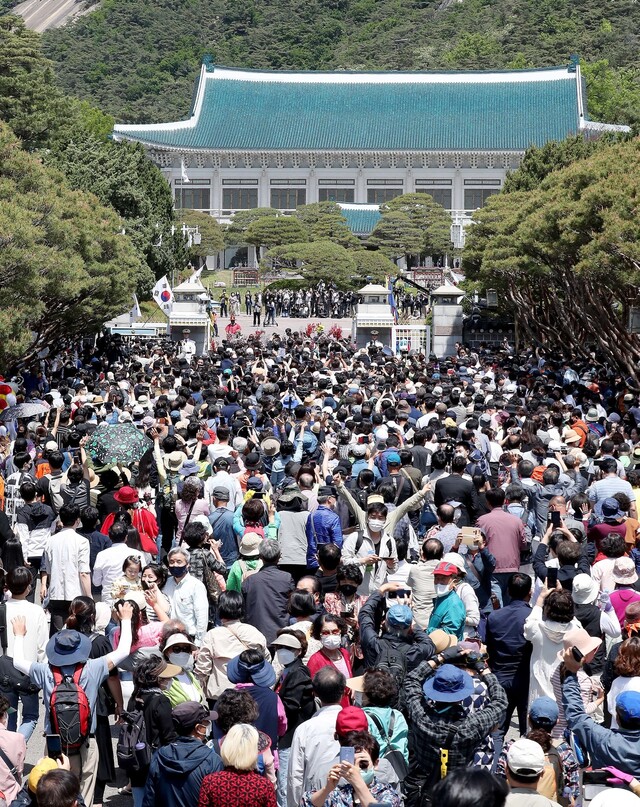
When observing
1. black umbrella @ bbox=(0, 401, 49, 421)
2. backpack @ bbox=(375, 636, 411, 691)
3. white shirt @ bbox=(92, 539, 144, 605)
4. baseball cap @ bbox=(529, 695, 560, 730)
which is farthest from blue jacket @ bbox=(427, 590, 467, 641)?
black umbrella @ bbox=(0, 401, 49, 421)

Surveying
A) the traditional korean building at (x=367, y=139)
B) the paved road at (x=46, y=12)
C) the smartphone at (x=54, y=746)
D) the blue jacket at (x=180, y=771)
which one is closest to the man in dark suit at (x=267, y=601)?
the smartphone at (x=54, y=746)

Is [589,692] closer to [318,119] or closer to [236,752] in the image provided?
[236,752]

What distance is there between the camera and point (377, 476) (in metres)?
12.6

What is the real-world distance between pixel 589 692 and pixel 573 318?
27.7m

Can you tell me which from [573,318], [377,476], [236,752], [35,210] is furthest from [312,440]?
[573,318]

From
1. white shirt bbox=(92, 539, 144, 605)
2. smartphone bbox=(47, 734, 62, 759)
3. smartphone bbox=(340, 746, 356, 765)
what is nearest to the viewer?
smartphone bbox=(340, 746, 356, 765)

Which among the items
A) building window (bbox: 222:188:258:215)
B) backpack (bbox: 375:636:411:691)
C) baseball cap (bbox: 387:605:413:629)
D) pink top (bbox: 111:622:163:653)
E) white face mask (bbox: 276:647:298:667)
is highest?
baseball cap (bbox: 387:605:413:629)

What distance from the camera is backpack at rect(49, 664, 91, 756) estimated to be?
21.9 ft

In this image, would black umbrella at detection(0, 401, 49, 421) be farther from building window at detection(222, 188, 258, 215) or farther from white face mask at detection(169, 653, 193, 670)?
building window at detection(222, 188, 258, 215)

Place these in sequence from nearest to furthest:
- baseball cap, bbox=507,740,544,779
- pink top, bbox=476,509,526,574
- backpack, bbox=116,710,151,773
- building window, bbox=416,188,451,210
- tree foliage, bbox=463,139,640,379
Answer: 1. baseball cap, bbox=507,740,544,779
2. backpack, bbox=116,710,151,773
3. pink top, bbox=476,509,526,574
4. tree foliage, bbox=463,139,640,379
5. building window, bbox=416,188,451,210

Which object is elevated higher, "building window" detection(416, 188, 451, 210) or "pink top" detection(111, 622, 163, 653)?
"pink top" detection(111, 622, 163, 653)

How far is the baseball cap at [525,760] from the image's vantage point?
5.22 meters

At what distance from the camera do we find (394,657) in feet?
22.8

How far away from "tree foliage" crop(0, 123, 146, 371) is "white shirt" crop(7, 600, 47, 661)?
1301cm
